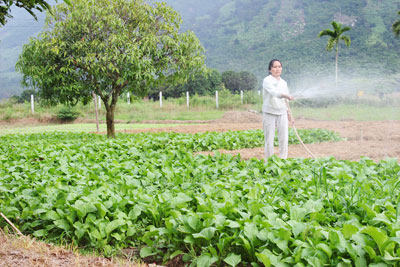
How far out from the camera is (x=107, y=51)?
11688 mm

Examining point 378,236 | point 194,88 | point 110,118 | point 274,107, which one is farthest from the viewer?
point 194,88

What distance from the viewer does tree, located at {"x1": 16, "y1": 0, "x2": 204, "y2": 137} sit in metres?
11.6

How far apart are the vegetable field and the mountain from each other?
34.3 meters

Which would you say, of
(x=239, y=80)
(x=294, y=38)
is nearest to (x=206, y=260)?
(x=239, y=80)

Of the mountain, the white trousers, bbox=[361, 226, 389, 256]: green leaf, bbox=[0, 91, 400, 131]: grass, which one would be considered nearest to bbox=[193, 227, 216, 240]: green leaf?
bbox=[361, 226, 389, 256]: green leaf

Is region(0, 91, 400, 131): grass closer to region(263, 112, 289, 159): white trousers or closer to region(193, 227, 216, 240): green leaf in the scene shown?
region(263, 112, 289, 159): white trousers

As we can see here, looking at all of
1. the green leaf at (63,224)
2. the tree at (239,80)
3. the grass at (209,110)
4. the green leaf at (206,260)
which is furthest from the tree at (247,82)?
the green leaf at (206,260)

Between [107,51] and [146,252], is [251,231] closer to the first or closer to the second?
→ [146,252]

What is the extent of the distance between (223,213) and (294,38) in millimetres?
64358

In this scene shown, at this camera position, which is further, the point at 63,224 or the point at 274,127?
the point at 274,127

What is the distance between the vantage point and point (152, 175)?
4.98 meters

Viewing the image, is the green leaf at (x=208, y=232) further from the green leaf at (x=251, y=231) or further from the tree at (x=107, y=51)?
the tree at (x=107, y=51)

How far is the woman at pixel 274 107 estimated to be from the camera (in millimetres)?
6430

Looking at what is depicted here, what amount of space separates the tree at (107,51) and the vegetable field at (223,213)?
6.56 metres
